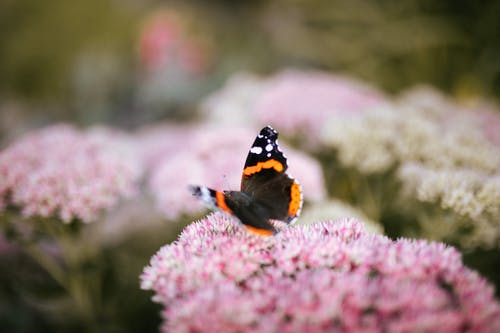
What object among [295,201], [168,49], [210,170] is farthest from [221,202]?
[168,49]

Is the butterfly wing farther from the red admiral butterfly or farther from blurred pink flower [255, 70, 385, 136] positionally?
blurred pink flower [255, 70, 385, 136]

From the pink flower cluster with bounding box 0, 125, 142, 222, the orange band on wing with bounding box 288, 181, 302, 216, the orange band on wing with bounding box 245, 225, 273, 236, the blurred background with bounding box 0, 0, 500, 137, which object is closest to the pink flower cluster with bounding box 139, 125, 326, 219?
the pink flower cluster with bounding box 0, 125, 142, 222

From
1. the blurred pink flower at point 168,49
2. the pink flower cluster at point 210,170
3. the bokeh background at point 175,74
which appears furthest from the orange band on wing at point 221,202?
the blurred pink flower at point 168,49

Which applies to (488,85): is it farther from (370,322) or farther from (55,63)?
(55,63)

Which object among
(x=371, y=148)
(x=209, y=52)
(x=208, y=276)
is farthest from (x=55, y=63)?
(x=208, y=276)

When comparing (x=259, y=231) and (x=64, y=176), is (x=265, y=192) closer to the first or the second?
(x=259, y=231)
